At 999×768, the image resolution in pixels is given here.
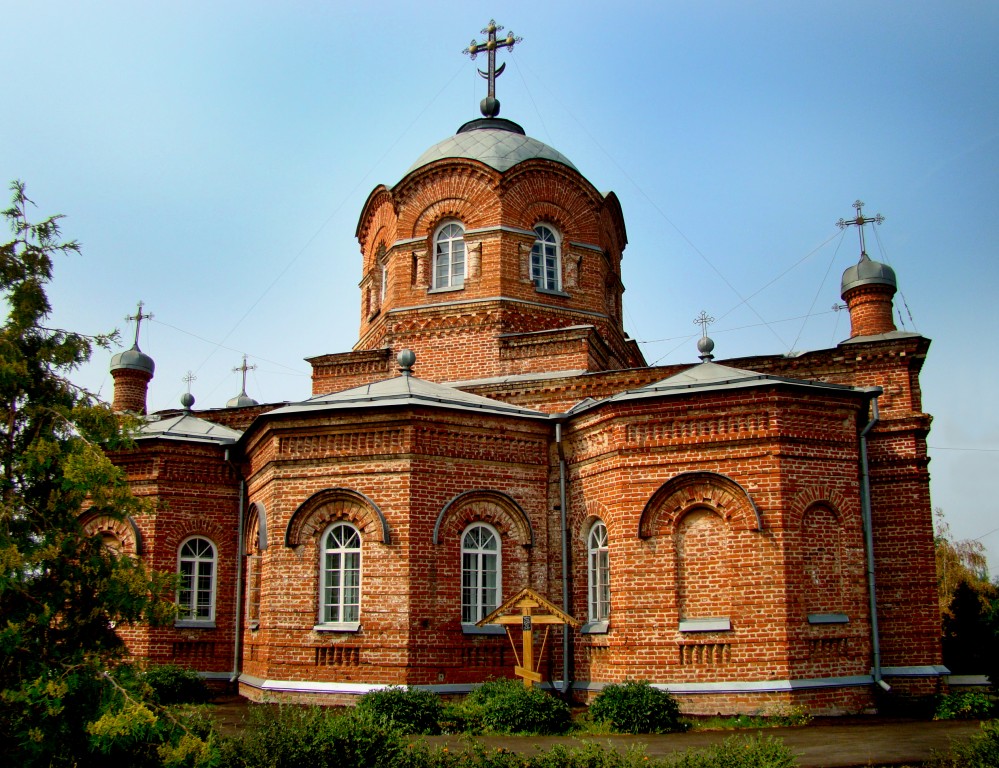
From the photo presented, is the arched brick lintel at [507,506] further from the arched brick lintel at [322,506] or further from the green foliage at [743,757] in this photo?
the green foliage at [743,757]

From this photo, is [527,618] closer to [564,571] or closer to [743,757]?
[564,571]

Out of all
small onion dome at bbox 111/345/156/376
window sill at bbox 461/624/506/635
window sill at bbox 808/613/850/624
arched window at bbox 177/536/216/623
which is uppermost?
small onion dome at bbox 111/345/156/376

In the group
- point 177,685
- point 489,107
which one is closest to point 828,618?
point 177,685

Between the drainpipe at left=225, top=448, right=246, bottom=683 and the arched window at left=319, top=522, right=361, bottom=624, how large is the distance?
A: 348 centimetres

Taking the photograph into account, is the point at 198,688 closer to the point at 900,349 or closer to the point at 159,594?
the point at 159,594

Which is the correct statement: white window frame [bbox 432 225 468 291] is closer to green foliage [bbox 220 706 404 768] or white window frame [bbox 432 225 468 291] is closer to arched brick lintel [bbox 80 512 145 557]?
arched brick lintel [bbox 80 512 145 557]

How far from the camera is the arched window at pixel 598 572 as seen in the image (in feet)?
47.0

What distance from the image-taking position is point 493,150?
20.3m

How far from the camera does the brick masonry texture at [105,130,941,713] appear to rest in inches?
517

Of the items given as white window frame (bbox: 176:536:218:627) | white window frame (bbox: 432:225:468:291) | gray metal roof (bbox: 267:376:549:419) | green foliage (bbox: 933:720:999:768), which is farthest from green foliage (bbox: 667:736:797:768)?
white window frame (bbox: 432:225:468:291)

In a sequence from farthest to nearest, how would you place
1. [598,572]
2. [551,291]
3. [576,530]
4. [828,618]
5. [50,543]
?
1. [551,291]
2. [576,530]
3. [598,572]
4. [828,618]
5. [50,543]

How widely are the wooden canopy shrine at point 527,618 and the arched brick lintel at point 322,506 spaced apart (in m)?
2.30

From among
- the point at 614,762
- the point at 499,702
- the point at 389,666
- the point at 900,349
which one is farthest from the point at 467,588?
the point at 900,349

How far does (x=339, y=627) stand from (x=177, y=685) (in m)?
3.08
